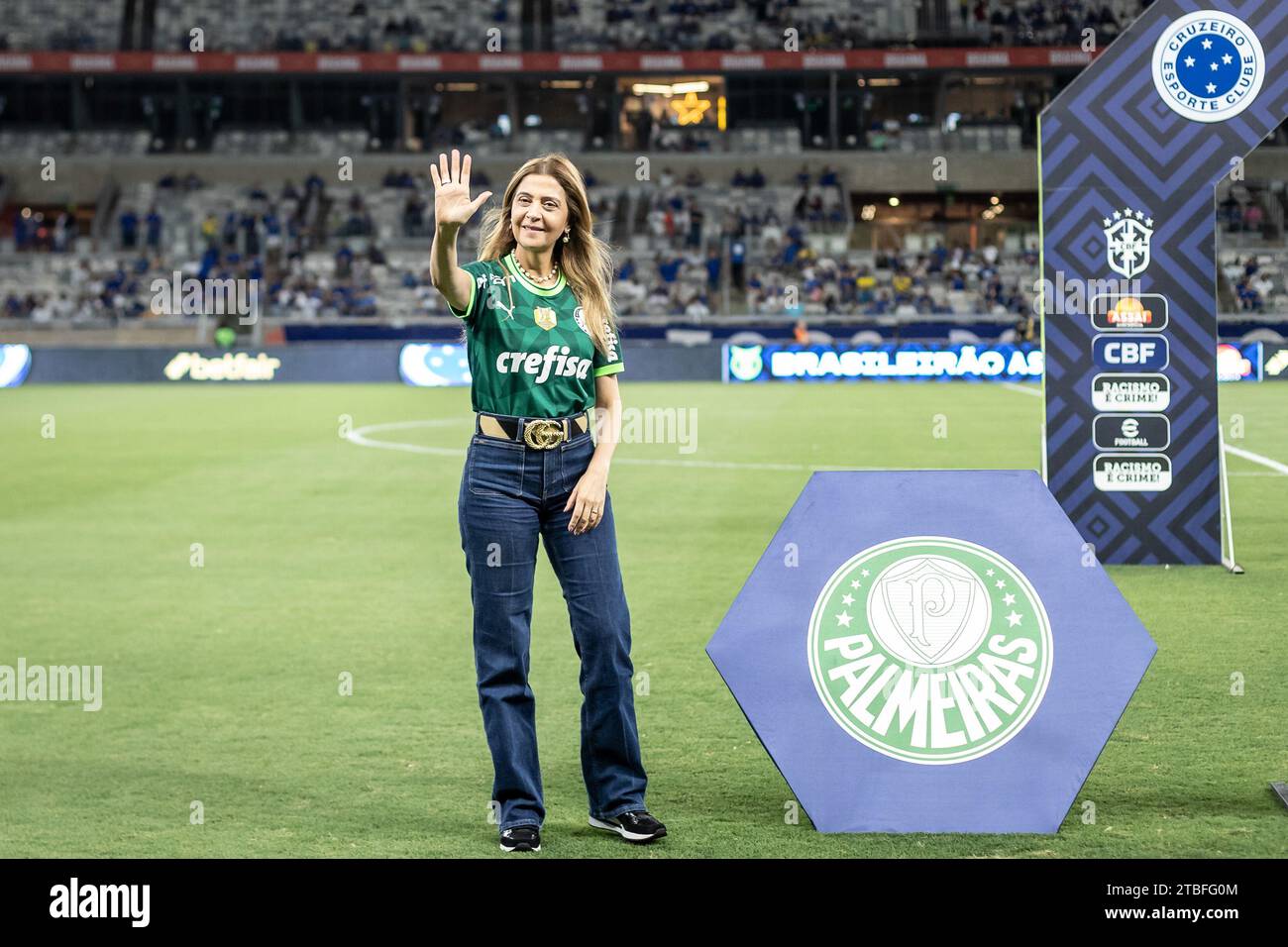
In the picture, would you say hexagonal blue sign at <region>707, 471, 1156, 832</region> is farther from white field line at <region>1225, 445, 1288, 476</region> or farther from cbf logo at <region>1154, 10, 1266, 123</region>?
white field line at <region>1225, 445, 1288, 476</region>

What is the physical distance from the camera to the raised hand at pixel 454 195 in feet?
15.1

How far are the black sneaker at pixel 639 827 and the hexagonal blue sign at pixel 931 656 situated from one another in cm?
46

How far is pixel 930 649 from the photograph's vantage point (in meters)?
5.17

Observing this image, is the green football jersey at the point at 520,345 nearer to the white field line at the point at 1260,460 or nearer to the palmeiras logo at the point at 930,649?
the palmeiras logo at the point at 930,649

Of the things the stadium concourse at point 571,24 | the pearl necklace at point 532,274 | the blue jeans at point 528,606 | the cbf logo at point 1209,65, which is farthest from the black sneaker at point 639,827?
the stadium concourse at point 571,24

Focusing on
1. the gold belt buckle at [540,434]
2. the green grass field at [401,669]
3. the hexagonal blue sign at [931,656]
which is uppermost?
the gold belt buckle at [540,434]

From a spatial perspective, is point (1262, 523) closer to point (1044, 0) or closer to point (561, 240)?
point (561, 240)

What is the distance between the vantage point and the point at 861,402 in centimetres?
2712

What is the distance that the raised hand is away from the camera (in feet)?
15.1

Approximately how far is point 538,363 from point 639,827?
5.21 feet
